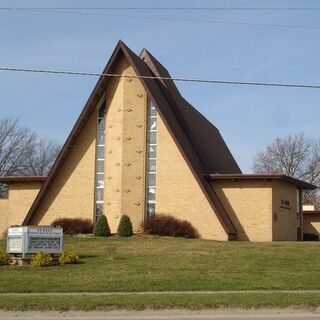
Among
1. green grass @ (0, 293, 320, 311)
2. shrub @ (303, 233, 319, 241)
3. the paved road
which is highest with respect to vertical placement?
shrub @ (303, 233, 319, 241)

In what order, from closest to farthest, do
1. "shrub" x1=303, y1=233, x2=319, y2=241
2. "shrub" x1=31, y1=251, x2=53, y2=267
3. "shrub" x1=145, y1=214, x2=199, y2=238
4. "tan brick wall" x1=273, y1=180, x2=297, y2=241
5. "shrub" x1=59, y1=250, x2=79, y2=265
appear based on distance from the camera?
"shrub" x1=31, y1=251, x2=53, y2=267 → "shrub" x1=59, y1=250, x2=79, y2=265 → "shrub" x1=145, y1=214, x2=199, y2=238 → "tan brick wall" x1=273, y1=180, x2=297, y2=241 → "shrub" x1=303, y1=233, x2=319, y2=241

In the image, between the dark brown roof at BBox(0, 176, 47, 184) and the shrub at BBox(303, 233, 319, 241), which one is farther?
the shrub at BBox(303, 233, 319, 241)

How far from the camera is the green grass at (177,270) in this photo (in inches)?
639

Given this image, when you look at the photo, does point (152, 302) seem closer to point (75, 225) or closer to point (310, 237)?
point (75, 225)

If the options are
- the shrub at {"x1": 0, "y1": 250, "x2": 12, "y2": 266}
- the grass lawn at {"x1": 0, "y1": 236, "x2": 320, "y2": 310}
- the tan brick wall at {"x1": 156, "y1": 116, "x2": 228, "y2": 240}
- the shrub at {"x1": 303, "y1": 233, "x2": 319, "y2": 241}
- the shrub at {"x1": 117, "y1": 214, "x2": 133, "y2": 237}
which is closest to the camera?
the grass lawn at {"x1": 0, "y1": 236, "x2": 320, "y2": 310}

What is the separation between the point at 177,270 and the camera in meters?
18.8

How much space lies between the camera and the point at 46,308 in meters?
13.2

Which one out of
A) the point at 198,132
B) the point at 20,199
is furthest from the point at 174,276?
the point at 198,132

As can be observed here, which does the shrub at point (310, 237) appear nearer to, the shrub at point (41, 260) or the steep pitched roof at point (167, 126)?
the steep pitched roof at point (167, 126)

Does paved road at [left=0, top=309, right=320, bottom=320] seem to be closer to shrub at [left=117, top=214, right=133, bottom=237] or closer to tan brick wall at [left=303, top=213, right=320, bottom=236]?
shrub at [left=117, top=214, right=133, bottom=237]

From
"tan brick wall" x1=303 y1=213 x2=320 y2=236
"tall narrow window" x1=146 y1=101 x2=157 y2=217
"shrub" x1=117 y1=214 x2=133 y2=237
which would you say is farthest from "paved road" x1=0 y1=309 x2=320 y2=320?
"tan brick wall" x1=303 y1=213 x2=320 y2=236

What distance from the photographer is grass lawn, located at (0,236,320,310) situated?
1362 cm

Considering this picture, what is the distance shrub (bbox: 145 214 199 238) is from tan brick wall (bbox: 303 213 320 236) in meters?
14.5

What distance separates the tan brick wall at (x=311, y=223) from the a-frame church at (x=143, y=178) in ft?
28.2
